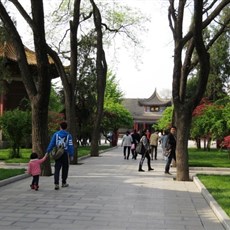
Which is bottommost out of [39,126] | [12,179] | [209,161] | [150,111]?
[12,179]

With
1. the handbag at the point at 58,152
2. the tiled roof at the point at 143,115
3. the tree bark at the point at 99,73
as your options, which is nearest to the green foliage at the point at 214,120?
the tree bark at the point at 99,73

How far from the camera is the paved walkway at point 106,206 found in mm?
7625

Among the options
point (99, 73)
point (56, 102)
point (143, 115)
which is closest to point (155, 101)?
point (143, 115)

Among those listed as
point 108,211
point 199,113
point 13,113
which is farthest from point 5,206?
point 199,113

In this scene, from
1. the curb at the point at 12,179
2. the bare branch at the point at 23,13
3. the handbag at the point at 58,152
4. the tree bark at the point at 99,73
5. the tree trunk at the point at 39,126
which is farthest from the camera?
the tree bark at the point at 99,73

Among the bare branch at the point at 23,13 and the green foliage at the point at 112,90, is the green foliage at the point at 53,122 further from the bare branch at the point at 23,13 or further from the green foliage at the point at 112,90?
the green foliage at the point at 112,90

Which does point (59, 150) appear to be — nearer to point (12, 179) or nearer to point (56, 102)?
point (12, 179)

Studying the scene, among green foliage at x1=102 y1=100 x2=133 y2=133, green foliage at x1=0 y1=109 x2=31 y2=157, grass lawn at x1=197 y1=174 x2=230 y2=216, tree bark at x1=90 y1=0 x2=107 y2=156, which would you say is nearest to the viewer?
grass lawn at x1=197 y1=174 x2=230 y2=216

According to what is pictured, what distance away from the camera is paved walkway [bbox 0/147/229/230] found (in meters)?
7.62

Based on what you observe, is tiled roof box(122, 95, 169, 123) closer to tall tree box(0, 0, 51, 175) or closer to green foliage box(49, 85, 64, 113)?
green foliage box(49, 85, 64, 113)

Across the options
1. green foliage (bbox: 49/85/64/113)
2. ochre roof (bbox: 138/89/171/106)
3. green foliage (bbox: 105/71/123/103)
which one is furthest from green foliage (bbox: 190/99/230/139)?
ochre roof (bbox: 138/89/171/106)

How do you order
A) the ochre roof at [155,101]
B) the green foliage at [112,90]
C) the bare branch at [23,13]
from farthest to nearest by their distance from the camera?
the ochre roof at [155,101] → the green foliage at [112,90] → the bare branch at [23,13]

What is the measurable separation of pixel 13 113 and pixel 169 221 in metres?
15.8

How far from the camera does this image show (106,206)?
9367mm
